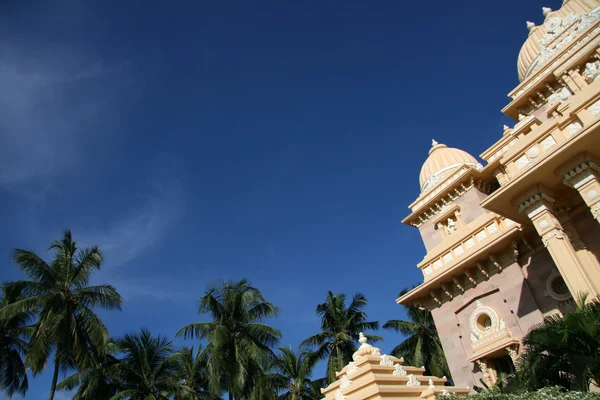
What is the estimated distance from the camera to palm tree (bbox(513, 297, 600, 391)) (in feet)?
25.5

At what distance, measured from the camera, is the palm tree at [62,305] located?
18594mm

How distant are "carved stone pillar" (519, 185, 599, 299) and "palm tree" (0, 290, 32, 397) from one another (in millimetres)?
23498

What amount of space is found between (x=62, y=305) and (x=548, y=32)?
25980 millimetres

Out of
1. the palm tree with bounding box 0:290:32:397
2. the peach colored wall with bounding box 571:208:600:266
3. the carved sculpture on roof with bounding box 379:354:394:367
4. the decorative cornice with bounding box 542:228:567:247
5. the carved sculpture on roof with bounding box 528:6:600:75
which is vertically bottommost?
the carved sculpture on roof with bounding box 379:354:394:367

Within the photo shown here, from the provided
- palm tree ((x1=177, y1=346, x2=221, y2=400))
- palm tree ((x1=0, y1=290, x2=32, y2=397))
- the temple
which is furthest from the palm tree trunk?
the temple

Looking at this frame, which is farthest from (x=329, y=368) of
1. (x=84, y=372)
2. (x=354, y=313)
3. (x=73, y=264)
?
(x=73, y=264)

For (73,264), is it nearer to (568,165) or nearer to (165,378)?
(165,378)

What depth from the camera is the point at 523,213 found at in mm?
11914

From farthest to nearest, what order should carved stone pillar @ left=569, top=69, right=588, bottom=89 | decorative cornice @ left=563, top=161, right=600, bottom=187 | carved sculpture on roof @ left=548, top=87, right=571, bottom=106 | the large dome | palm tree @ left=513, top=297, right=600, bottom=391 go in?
the large dome → carved sculpture on roof @ left=548, top=87, right=571, bottom=106 → carved stone pillar @ left=569, top=69, right=588, bottom=89 → decorative cornice @ left=563, top=161, right=600, bottom=187 → palm tree @ left=513, top=297, right=600, bottom=391

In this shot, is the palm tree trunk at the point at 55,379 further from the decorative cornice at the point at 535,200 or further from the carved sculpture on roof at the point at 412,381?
the decorative cornice at the point at 535,200

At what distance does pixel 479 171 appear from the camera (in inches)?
754

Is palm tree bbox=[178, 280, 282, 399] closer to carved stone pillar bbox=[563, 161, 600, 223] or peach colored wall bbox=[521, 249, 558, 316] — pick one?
peach colored wall bbox=[521, 249, 558, 316]

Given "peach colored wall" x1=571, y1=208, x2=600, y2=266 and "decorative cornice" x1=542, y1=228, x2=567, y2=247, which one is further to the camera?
"peach colored wall" x1=571, y1=208, x2=600, y2=266

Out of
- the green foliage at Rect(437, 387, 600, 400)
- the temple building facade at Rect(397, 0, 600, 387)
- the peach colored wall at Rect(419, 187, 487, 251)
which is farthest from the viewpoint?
the peach colored wall at Rect(419, 187, 487, 251)
